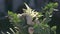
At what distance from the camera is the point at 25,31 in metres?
1.56

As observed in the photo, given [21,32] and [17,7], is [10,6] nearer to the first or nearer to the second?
[17,7]

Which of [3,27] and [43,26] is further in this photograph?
[3,27]

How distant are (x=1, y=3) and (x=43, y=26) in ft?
18.3

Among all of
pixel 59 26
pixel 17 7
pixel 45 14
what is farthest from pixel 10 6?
pixel 45 14

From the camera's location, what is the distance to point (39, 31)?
1502 mm

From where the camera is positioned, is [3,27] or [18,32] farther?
[3,27]

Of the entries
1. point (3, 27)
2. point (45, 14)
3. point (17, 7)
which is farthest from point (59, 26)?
point (45, 14)

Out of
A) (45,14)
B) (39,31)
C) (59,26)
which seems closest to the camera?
(39,31)

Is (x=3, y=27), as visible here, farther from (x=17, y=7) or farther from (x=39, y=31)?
(x=39, y=31)

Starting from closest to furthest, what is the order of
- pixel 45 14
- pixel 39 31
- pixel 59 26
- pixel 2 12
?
pixel 39 31
pixel 45 14
pixel 59 26
pixel 2 12

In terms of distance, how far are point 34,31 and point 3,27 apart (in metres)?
3.94

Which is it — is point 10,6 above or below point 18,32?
below

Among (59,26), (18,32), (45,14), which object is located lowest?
(59,26)

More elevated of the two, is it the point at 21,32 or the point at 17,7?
the point at 21,32
